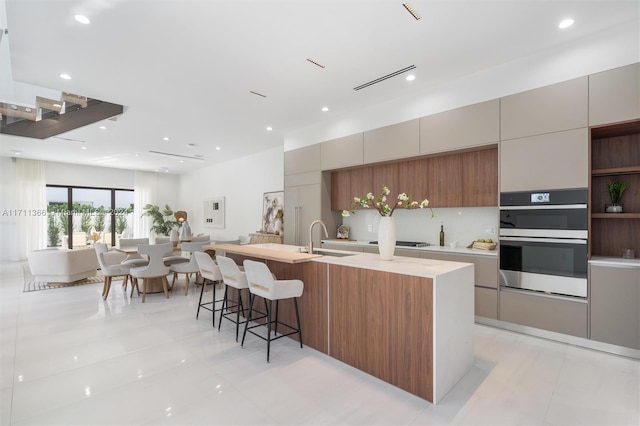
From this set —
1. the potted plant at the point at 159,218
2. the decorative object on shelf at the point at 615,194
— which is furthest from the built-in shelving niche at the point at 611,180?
the potted plant at the point at 159,218

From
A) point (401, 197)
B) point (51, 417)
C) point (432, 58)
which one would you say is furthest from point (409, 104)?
point (51, 417)

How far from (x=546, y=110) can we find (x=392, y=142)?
1.78m

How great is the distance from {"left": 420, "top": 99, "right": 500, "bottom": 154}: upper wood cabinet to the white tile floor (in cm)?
220

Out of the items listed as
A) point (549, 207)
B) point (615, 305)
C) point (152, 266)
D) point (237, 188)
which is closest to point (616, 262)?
point (615, 305)

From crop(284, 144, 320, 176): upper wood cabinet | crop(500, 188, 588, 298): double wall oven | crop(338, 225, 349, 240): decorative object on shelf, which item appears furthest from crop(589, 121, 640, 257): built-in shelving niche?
crop(284, 144, 320, 176): upper wood cabinet

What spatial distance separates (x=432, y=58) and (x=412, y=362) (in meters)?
2.97

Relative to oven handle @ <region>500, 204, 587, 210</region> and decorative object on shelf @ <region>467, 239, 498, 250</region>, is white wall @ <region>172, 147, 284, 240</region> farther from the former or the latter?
oven handle @ <region>500, 204, 587, 210</region>

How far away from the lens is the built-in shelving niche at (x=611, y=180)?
2.91m

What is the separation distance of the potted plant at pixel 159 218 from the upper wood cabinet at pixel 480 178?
942cm

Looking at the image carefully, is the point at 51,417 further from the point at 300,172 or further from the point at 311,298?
the point at 300,172

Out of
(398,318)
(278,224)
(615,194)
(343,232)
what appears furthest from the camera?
(278,224)

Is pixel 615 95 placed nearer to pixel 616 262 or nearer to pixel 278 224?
pixel 616 262

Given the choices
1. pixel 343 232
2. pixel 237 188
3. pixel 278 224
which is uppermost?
pixel 237 188

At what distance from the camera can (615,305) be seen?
8.94 ft
